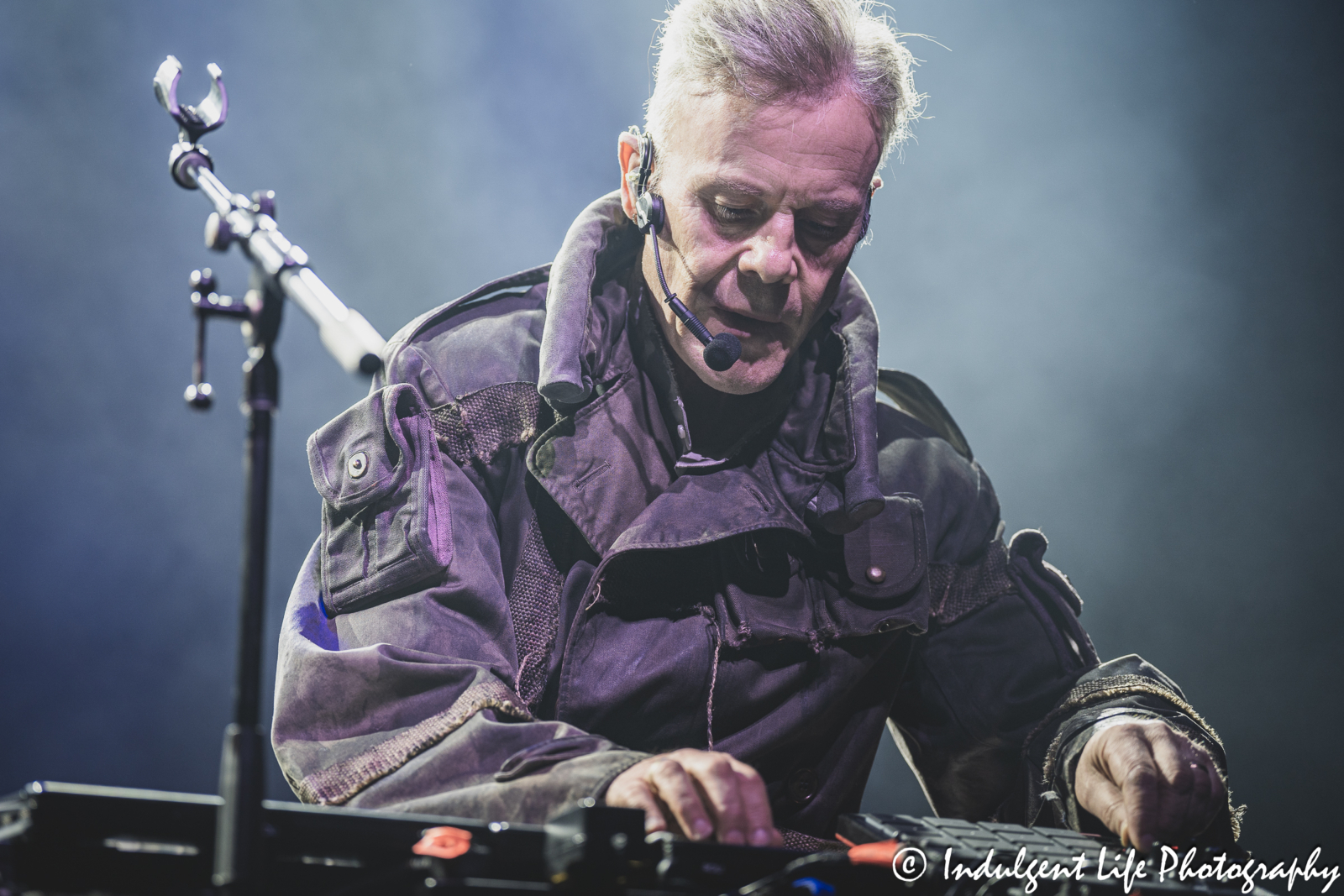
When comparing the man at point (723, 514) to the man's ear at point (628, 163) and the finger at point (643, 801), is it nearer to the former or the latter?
the man's ear at point (628, 163)

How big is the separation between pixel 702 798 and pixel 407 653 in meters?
0.63

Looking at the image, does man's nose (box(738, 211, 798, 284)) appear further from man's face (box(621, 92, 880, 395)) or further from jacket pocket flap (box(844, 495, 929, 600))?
jacket pocket flap (box(844, 495, 929, 600))

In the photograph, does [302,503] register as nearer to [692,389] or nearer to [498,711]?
[692,389]

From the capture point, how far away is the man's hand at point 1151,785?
169 centimetres

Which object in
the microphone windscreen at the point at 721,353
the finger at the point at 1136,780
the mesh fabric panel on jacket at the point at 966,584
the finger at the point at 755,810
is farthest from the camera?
the mesh fabric panel on jacket at the point at 966,584

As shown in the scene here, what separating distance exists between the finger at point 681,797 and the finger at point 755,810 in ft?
0.14

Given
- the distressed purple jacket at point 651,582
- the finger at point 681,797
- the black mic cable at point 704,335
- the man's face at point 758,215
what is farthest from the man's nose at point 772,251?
the finger at point 681,797

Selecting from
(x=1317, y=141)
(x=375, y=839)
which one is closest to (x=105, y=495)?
(x=375, y=839)

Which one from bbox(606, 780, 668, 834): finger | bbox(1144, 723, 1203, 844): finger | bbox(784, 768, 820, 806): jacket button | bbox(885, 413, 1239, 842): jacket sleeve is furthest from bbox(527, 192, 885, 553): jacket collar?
bbox(606, 780, 668, 834): finger

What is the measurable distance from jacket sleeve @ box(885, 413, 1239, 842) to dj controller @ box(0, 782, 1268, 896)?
1.28 metres

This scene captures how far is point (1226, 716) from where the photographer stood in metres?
4.26

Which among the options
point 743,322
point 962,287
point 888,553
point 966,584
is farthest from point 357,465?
point 962,287

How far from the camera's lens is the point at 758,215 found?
2045 mm

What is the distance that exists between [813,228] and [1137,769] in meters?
1.16
